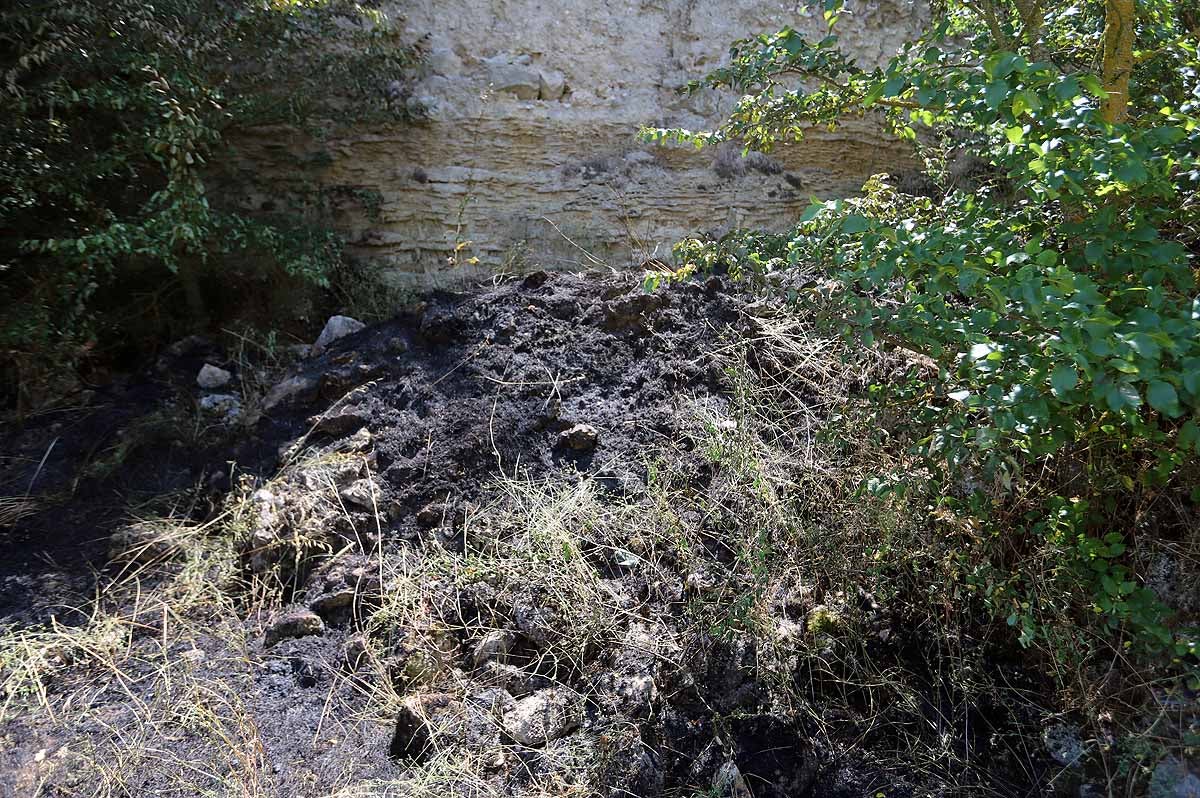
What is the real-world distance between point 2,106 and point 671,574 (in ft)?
12.1

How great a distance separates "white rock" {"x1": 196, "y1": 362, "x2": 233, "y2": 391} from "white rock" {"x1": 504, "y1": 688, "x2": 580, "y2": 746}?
2.56 m

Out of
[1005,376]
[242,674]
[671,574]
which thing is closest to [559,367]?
[671,574]

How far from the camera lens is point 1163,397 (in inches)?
66.2

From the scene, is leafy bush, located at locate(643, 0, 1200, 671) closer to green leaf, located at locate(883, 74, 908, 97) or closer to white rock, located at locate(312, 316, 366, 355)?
green leaf, located at locate(883, 74, 908, 97)

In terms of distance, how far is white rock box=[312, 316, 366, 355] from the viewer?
4.48 m

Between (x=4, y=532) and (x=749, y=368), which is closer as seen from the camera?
(x=4, y=532)

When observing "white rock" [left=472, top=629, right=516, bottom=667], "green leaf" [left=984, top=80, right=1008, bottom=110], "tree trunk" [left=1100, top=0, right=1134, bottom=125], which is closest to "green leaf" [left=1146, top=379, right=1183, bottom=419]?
"green leaf" [left=984, top=80, right=1008, bottom=110]

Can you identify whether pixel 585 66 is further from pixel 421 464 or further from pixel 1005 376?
pixel 1005 376

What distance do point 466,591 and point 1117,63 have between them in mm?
2903

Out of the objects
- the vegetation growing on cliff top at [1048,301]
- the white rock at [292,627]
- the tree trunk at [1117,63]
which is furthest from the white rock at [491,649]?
the tree trunk at [1117,63]

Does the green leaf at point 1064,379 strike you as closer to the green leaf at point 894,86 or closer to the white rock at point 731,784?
the green leaf at point 894,86

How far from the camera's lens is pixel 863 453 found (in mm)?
3262

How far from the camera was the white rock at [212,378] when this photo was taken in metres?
4.37

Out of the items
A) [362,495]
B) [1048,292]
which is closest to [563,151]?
[362,495]
